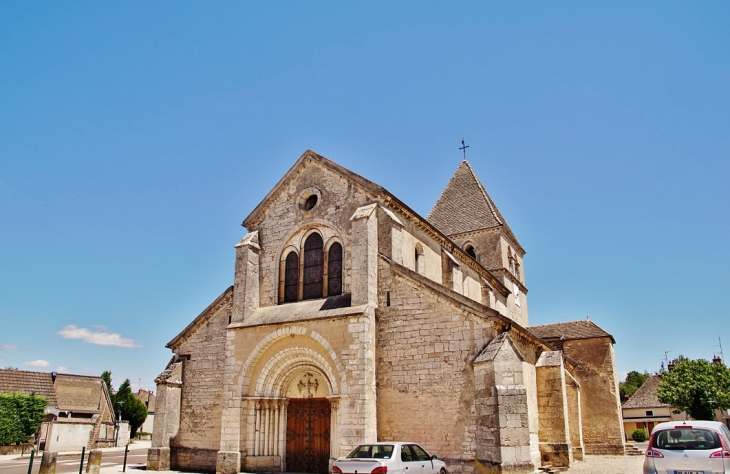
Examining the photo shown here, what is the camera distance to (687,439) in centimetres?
1021

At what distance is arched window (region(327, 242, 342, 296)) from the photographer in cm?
1816

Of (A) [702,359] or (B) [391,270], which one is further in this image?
(A) [702,359]

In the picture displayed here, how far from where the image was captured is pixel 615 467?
19.1 m

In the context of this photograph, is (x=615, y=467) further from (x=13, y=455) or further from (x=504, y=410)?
(x=13, y=455)

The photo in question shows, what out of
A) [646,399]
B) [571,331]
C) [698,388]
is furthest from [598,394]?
[646,399]

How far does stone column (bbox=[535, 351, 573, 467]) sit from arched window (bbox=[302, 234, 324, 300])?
884 centimetres

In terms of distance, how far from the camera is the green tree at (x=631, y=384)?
268ft

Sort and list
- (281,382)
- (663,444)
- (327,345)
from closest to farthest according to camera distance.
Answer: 1. (663,444)
2. (327,345)
3. (281,382)

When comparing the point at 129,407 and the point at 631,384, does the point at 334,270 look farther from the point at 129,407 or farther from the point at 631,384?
the point at 631,384

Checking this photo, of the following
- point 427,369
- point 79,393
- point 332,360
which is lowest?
point 79,393

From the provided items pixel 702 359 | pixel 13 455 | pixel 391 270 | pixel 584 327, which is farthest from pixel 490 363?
pixel 702 359

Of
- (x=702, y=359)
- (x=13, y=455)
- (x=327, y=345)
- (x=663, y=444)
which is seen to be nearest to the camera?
(x=663, y=444)

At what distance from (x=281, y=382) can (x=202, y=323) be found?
15.6ft

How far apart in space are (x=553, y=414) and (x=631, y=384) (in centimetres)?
8173
